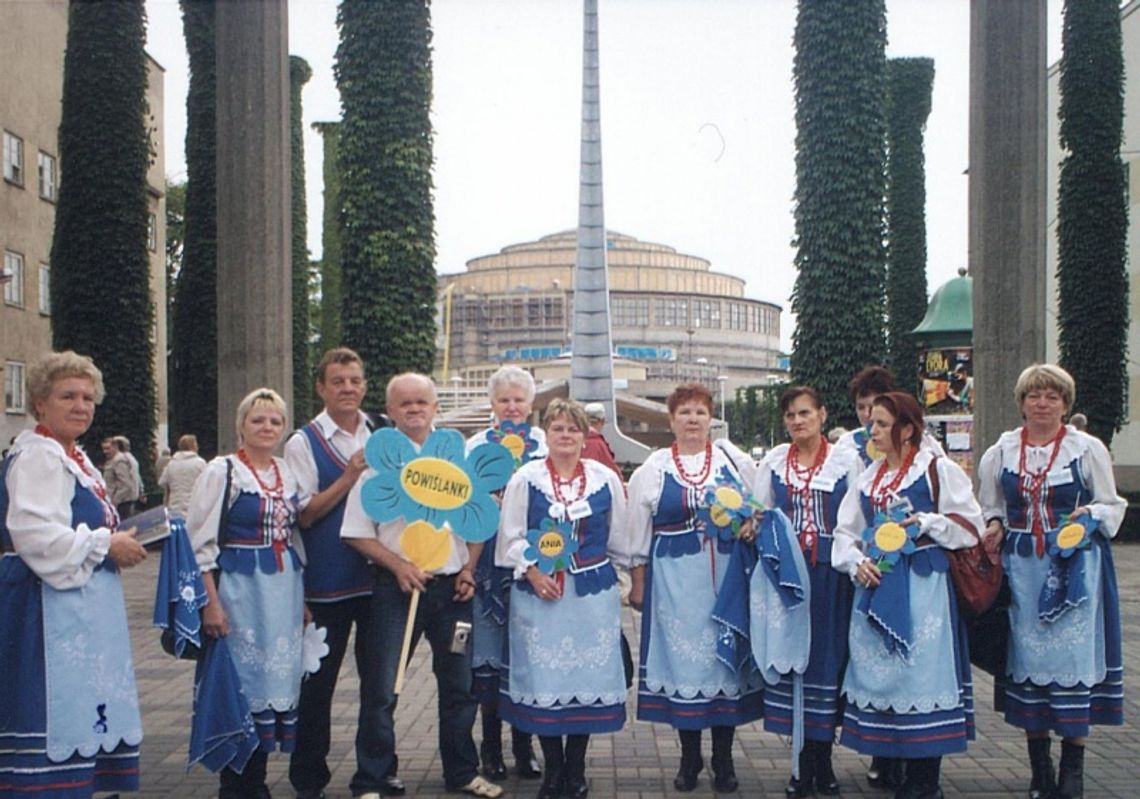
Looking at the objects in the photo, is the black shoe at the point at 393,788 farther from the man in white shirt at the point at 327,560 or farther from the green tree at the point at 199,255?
the green tree at the point at 199,255

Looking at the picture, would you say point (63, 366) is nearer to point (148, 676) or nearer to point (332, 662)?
point (332, 662)

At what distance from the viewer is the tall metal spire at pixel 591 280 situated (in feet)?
127

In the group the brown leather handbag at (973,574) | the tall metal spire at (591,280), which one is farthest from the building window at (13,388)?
the brown leather handbag at (973,574)

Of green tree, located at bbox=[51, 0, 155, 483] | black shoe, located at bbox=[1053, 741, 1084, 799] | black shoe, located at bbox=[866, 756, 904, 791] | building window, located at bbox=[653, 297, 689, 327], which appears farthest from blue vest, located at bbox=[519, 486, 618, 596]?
building window, located at bbox=[653, 297, 689, 327]

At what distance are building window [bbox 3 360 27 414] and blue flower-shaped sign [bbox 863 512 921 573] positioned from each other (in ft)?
92.5

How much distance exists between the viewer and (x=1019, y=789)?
19.9 ft

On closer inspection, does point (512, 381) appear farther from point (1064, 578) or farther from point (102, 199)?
point (102, 199)

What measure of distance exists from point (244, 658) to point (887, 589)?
2979 mm

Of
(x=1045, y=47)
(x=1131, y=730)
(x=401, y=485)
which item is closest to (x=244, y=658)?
(x=401, y=485)

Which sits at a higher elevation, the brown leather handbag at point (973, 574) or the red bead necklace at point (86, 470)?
the red bead necklace at point (86, 470)

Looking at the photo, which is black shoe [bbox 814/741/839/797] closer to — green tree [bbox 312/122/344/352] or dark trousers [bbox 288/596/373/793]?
dark trousers [bbox 288/596/373/793]

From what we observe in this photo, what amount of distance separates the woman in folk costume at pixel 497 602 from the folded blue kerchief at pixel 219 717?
1325 mm

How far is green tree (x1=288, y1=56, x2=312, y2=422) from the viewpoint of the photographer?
92.9 feet

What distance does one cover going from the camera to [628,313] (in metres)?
112
